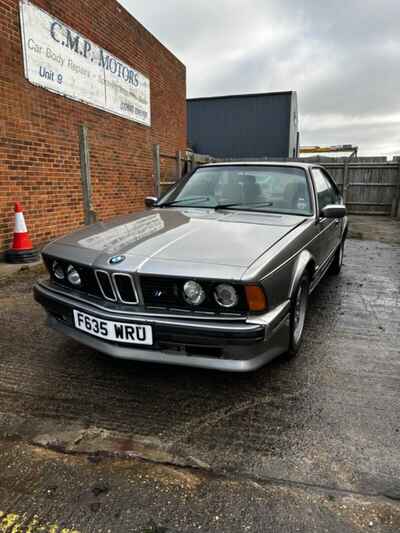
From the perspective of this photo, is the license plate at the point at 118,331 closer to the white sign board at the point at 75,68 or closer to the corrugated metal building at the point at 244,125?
the white sign board at the point at 75,68

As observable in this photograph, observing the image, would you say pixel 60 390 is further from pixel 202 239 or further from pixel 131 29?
pixel 131 29

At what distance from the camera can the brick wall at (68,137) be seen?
5.09 m

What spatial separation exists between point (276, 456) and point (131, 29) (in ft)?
28.3

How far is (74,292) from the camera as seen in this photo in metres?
2.42

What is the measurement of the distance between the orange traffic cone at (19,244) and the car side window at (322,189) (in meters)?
3.88

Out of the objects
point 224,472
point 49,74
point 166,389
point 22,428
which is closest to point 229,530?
point 224,472

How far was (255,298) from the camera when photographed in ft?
6.50

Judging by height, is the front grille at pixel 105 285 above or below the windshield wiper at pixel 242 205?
below

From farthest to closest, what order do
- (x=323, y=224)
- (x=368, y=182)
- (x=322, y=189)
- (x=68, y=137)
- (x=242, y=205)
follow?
(x=368, y=182) → (x=68, y=137) → (x=322, y=189) → (x=323, y=224) → (x=242, y=205)

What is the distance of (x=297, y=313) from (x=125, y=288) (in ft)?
4.43

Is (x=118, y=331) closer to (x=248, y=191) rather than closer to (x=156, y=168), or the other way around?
(x=248, y=191)

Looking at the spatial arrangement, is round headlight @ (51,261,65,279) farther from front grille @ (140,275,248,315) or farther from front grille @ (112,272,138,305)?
front grille @ (140,275,248,315)

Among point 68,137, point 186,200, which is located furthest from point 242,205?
point 68,137

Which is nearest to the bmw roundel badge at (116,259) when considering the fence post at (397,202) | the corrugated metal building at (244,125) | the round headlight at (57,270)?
the round headlight at (57,270)
